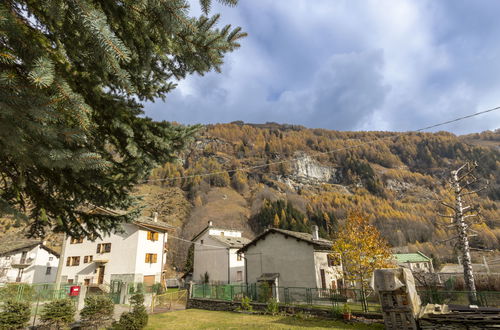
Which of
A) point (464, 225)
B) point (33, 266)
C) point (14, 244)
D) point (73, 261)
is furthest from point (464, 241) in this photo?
point (14, 244)

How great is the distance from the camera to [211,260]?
37.2 meters

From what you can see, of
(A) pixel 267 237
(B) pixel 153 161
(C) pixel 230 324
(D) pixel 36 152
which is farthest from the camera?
(A) pixel 267 237

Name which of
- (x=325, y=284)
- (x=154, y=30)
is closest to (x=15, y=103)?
(x=154, y=30)

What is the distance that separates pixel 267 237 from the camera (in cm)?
2755

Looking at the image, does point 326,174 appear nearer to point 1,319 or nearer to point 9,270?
point 9,270

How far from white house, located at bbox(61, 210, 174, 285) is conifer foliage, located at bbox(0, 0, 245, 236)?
26082 millimetres

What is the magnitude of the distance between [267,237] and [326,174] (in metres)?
144

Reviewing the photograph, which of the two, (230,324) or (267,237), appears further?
(267,237)

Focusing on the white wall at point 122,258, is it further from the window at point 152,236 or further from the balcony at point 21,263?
the balcony at point 21,263

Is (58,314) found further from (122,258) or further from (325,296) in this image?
(122,258)

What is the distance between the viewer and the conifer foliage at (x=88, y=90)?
8.15 ft

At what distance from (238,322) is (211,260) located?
23.1 m

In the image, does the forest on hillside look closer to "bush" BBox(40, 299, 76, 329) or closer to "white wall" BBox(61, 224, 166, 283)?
"white wall" BBox(61, 224, 166, 283)

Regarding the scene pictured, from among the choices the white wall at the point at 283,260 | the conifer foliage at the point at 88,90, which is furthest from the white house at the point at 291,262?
the conifer foliage at the point at 88,90
